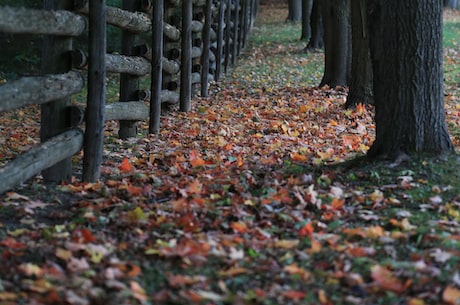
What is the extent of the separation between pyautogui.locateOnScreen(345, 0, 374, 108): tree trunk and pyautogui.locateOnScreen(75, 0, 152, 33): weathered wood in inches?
133

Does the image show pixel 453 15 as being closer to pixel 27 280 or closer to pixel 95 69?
pixel 95 69

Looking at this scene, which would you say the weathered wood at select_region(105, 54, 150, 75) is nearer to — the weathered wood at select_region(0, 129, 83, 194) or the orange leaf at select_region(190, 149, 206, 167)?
the orange leaf at select_region(190, 149, 206, 167)

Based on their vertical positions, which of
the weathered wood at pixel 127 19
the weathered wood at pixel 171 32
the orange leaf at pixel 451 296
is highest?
the weathered wood at pixel 127 19

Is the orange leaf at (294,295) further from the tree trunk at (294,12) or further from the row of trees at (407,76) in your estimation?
the tree trunk at (294,12)

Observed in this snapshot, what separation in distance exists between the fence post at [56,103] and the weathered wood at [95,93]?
0.18m

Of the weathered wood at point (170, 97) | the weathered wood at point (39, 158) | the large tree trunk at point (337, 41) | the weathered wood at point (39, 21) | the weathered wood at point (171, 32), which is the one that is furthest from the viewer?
the large tree trunk at point (337, 41)

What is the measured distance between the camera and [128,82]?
312 inches

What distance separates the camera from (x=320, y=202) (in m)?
4.71

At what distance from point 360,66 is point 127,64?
12.9 feet

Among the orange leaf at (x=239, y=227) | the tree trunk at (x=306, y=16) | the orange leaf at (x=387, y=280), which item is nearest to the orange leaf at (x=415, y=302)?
the orange leaf at (x=387, y=280)

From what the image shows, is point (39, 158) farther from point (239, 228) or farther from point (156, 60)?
point (156, 60)

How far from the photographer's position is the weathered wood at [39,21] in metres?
4.37

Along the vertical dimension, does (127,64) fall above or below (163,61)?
above

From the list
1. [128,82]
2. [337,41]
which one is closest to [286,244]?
[128,82]
